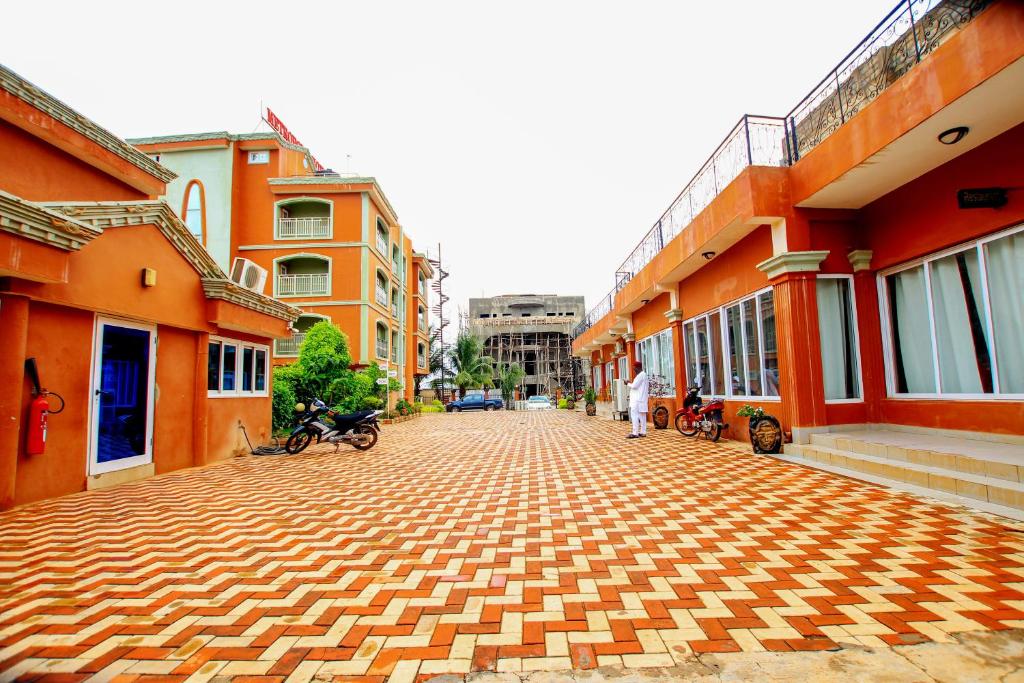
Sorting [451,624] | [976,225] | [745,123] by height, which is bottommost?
[451,624]

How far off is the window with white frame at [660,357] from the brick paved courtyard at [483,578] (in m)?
7.99

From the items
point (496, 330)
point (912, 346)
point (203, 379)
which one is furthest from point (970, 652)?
point (496, 330)

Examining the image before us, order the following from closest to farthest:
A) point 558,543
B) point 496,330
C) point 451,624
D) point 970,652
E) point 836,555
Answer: point 970,652, point 451,624, point 836,555, point 558,543, point 496,330

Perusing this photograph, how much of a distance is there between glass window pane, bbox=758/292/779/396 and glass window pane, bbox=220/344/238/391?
9.82 meters

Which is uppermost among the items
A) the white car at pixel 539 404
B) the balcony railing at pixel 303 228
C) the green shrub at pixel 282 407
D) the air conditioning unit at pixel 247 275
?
the balcony railing at pixel 303 228

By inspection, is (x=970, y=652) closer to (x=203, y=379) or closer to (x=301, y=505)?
(x=301, y=505)

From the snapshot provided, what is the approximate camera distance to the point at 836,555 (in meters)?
3.21

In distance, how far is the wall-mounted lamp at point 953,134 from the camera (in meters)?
4.97

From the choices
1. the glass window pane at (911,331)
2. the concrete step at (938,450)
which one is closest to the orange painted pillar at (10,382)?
the concrete step at (938,450)

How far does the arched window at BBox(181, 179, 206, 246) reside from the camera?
21750 millimetres

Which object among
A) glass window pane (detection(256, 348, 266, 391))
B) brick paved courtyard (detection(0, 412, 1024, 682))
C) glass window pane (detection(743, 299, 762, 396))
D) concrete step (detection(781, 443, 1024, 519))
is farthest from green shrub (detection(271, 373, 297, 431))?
concrete step (detection(781, 443, 1024, 519))

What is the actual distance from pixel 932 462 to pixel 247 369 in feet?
36.0

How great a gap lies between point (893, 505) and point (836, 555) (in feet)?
5.47

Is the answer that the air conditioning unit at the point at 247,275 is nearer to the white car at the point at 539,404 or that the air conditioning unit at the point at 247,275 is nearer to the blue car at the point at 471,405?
the white car at the point at 539,404
